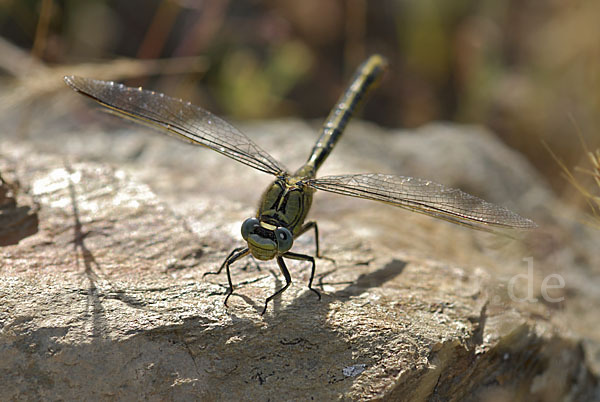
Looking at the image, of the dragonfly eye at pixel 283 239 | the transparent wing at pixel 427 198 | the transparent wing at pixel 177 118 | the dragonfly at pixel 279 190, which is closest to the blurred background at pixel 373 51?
the transparent wing at pixel 177 118

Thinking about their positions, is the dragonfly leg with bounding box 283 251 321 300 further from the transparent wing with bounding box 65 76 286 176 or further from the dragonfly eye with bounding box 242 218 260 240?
the transparent wing with bounding box 65 76 286 176

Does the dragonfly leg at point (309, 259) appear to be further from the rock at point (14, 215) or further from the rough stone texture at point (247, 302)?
the rock at point (14, 215)

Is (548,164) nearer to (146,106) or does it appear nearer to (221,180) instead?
(221,180)

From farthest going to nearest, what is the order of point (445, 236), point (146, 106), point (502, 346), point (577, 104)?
point (577, 104) < point (445, 236) < point (146, 106) < point (502, 346)

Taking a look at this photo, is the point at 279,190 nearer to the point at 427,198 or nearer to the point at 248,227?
the point at 248,227

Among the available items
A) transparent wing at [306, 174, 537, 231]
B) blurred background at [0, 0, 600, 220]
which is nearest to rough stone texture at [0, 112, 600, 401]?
transparent wing at [306, 174, 537, 231]

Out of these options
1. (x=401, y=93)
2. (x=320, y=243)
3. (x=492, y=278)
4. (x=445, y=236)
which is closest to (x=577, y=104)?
(x=401, y=93)
